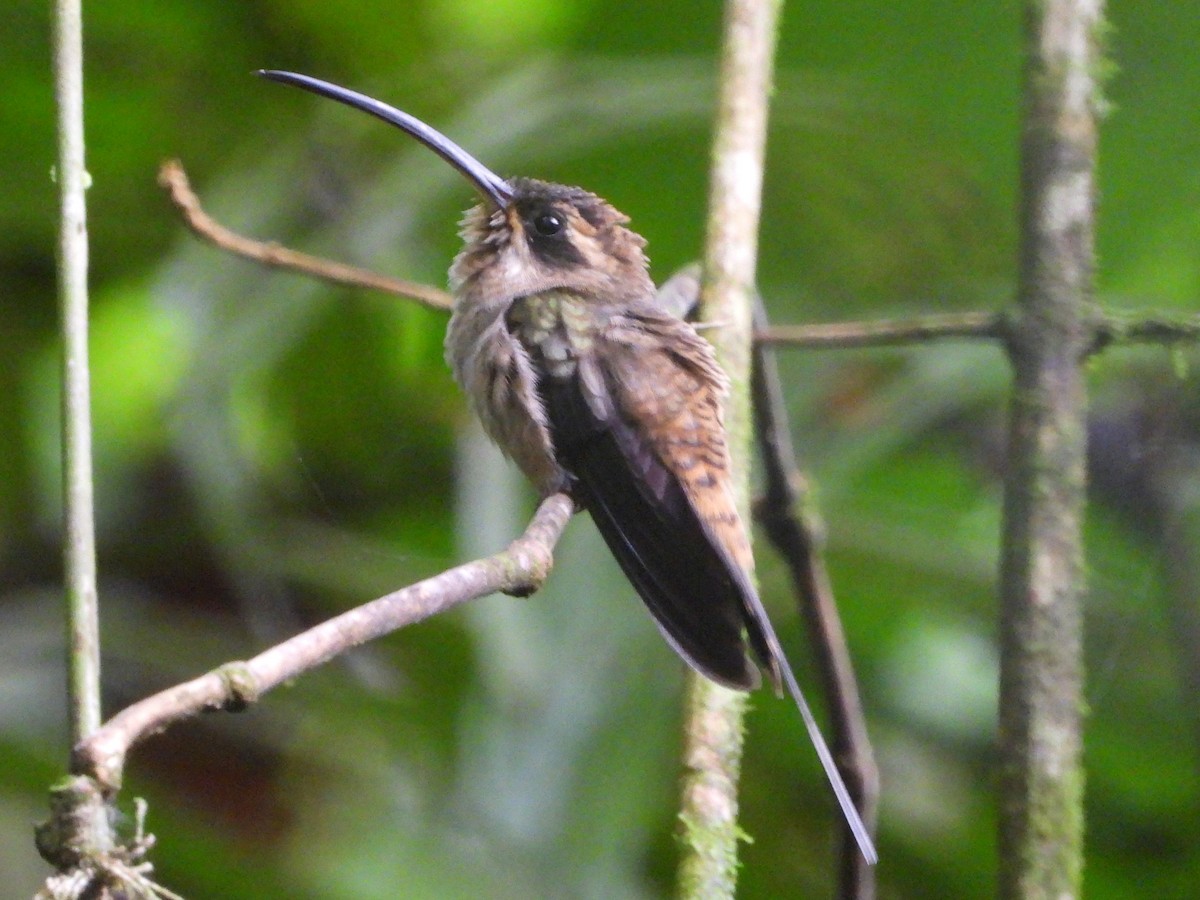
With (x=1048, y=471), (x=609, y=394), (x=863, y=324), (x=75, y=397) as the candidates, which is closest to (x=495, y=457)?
(x=609, y=394)

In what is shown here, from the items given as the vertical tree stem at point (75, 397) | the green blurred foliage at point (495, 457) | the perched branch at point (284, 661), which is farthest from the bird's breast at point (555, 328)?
the vertical tree stem at point (75, 397)

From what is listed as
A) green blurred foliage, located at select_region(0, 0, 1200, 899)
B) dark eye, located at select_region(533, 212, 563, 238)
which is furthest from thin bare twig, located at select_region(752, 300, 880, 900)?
green blurred foliage, located at select_region(0, 0, 1200, 899)

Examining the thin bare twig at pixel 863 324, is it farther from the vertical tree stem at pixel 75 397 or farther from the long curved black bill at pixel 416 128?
the vertical tree stem at pixel 75 397

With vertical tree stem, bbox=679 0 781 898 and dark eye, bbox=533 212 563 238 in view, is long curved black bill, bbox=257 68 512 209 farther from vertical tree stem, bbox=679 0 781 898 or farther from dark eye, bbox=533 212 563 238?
vertical tree stem, bbox=679 0 781 898

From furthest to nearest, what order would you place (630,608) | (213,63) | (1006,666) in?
(213,63), (630,608), (1006,666)

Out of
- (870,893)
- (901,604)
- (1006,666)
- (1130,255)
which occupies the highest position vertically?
(1130,255)

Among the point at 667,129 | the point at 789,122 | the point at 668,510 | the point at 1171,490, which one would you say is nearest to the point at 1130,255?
the point at 1171,490

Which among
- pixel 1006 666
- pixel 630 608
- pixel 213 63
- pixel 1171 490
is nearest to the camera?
pixel 1006 666

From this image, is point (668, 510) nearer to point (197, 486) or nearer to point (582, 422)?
point (582, 422)
